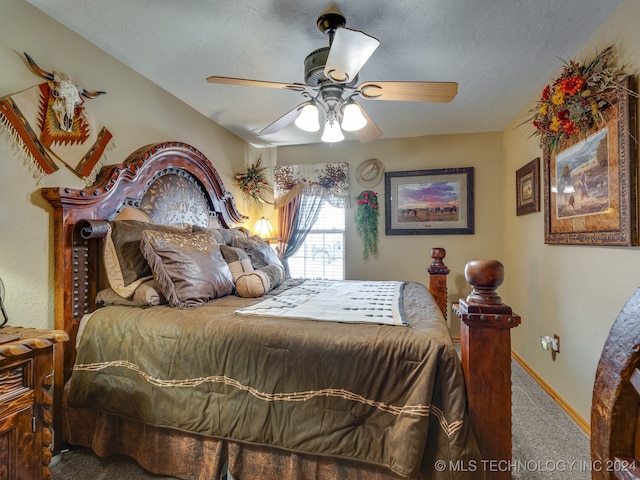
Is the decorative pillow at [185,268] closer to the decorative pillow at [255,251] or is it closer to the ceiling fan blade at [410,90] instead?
the decorative pillow at [255,251]

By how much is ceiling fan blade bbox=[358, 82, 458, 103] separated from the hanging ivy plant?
6.73ft

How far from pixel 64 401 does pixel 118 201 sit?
1.20 metres

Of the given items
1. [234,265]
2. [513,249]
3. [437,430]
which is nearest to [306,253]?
[234,265]

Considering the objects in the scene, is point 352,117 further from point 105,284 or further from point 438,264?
point 105,284

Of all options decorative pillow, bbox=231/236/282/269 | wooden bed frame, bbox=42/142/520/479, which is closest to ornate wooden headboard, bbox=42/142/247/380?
wooden bed frame, bbox=42/142/520/479

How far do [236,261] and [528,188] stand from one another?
8.96ft

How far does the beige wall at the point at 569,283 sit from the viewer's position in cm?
170

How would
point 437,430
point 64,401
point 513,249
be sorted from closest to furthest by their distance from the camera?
point 437,430, point 64,401, point 513,249

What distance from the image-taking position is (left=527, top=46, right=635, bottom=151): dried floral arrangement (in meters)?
1.74

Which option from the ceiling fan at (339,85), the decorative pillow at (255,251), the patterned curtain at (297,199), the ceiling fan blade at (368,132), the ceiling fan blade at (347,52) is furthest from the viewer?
the patterned curtain at (297,199)

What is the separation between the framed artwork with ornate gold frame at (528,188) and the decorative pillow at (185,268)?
2683 millimetres

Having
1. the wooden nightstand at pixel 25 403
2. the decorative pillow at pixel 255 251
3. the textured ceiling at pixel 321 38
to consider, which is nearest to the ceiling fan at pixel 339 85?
the textured ceiling at pixel 321 38

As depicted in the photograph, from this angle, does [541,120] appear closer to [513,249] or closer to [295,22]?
[513,249]

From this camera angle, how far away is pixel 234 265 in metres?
2.31
